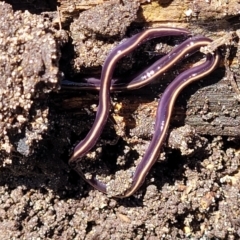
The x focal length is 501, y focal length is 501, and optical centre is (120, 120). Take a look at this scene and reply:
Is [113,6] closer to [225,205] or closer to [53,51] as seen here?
[53,51]

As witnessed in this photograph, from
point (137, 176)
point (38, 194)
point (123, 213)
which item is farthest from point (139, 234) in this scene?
point (38, 194)

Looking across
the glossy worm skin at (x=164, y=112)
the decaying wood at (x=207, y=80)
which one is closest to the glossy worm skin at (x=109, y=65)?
the decaying wood at (x=207, y=80)

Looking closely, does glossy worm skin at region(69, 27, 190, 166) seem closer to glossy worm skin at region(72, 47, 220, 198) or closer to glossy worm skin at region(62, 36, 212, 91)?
glossy worm skin at region(62, 36, 212, 91)

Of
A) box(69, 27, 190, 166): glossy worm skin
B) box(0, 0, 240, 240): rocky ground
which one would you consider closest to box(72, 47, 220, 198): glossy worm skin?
box(0, 0, 240, 240): rocky ground

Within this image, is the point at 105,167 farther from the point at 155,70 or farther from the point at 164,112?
the point at 155,70

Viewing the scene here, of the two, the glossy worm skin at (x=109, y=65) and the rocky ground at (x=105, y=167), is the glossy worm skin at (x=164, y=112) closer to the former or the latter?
the rocky ground at (x=105, y=167)
